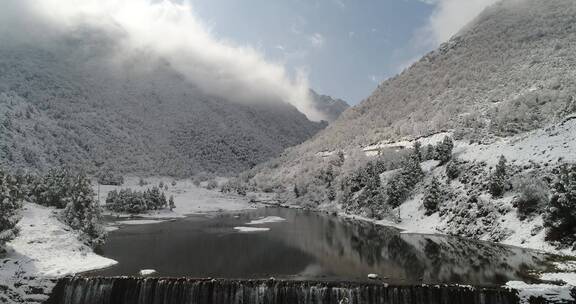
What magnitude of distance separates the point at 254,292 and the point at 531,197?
1969 inches

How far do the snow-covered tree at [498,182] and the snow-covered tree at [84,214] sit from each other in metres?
70.3

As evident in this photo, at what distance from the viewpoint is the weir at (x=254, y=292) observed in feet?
127

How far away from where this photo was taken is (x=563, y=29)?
199m

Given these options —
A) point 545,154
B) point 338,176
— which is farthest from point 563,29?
point 545,154

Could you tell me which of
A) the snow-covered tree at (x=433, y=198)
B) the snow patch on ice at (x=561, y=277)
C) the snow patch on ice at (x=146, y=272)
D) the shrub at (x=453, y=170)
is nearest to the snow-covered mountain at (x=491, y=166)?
the shrub at (x=453, y=170)

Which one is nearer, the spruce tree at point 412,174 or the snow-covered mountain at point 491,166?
the snow-covered mountain at point 491,166

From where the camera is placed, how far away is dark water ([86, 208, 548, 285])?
4928 centimetres

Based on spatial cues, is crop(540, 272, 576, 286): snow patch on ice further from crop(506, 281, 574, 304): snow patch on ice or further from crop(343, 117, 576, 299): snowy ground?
crop(506, 281, 574, 304): snow patch on ice

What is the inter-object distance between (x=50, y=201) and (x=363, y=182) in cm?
9475

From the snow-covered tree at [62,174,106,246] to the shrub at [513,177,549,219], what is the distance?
2723 inches

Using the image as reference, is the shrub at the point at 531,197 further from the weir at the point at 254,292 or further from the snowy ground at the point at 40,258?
the snowy ground at the point at 40,258

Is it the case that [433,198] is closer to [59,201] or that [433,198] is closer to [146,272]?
[146,272]

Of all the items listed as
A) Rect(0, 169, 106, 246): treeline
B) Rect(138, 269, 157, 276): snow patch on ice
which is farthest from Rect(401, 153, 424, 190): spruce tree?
Rect(138, 269, 157, 276): snow patch on ice

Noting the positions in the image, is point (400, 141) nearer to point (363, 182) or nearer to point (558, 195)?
point (363, 182)
